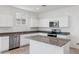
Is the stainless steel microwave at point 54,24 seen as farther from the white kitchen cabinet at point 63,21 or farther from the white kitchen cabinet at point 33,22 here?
the white kitchen cabinet at point 33,22

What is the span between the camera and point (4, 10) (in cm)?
355

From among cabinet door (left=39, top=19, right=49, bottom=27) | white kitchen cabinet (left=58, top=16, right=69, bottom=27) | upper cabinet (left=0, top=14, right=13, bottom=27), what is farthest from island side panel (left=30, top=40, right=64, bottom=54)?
cabinet door (left=39, top=19, right=49, bottom=27)

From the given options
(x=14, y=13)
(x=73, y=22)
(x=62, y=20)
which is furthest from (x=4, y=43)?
(x=73, y=22)

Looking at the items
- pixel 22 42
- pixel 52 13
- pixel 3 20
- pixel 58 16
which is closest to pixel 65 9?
pixel 58 16

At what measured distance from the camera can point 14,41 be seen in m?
3.52

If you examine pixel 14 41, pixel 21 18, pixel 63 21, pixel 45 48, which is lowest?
pixel 14 41

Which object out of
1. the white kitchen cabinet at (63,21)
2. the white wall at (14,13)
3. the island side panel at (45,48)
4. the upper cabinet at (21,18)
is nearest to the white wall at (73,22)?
the white kitchen cabinet at (63,21)

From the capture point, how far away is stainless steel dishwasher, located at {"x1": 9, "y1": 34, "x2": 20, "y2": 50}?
3267mm

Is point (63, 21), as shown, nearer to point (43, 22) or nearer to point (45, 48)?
point (43, 22)

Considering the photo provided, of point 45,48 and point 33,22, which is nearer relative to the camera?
point 45,48

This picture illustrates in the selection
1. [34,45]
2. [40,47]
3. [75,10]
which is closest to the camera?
[40,47]

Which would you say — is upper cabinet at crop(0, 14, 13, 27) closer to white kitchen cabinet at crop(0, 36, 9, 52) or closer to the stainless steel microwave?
white kitchen cabinet at crop(0, 36, 9, 52)

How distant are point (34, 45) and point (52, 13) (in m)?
2.76
